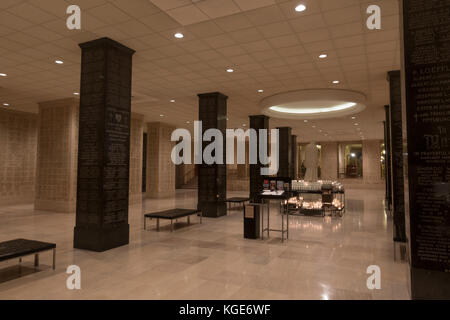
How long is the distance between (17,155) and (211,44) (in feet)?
39.0

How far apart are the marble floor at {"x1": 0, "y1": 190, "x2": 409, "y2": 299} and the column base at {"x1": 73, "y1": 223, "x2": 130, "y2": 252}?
0.50ft

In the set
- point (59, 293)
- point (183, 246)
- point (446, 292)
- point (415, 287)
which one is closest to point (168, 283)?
point (59, 293)

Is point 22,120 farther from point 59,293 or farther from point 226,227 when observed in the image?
point 59,293

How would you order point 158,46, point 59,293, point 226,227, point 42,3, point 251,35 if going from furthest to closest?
1. point 226,227
2. point 158,46
3. point 251,35
4. point 42,3
5. point 59,293

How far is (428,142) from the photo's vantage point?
335 centimetres

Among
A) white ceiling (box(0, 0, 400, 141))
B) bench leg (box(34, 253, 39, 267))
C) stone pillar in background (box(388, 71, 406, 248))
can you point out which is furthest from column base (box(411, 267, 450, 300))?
A: bench leg (box(34, 253, 39, 267))

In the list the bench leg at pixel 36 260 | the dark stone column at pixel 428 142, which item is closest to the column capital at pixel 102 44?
the bench leg at pixel 36 260

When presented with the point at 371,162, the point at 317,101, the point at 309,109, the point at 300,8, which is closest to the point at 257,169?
the point at 309,109

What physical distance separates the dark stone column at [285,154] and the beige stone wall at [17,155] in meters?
13.1

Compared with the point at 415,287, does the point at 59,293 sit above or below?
below

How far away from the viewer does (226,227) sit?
27.5ft

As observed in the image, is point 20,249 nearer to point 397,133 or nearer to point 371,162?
point 397,133

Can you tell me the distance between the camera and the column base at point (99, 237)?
19.0ft

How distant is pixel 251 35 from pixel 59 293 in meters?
5.50
